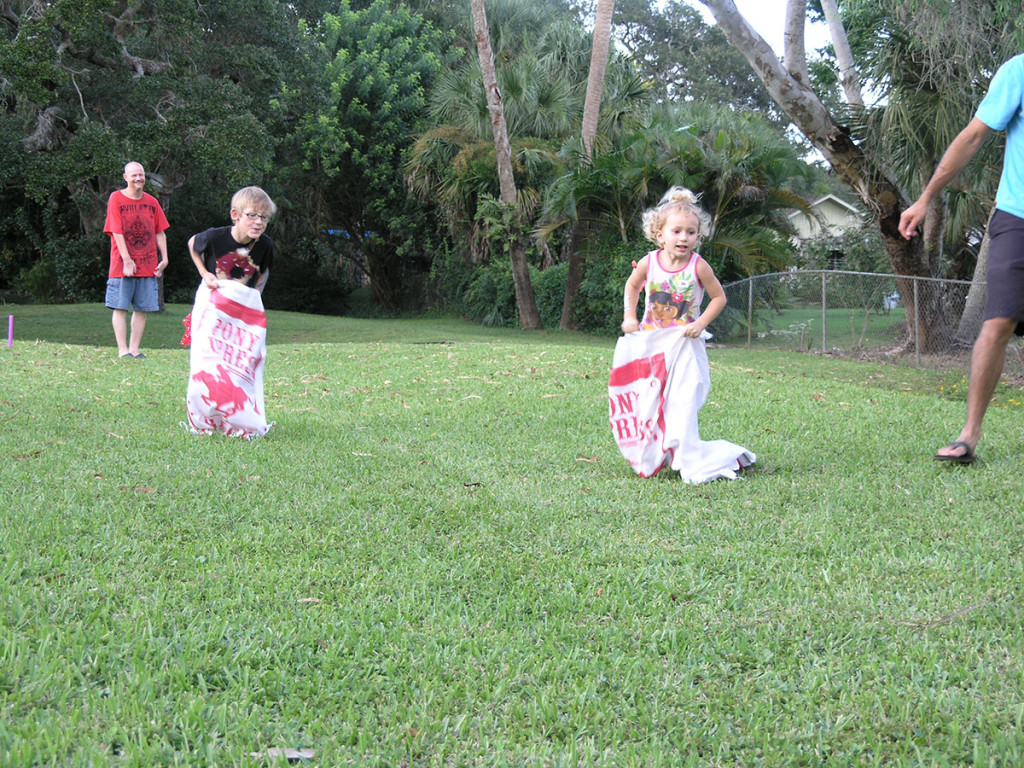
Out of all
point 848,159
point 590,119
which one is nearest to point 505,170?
point 590,119

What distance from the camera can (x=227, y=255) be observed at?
592 cm

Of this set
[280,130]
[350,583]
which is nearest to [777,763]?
[350,583]

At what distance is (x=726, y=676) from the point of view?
95.9 inches

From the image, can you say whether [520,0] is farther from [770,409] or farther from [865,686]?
[865,686]

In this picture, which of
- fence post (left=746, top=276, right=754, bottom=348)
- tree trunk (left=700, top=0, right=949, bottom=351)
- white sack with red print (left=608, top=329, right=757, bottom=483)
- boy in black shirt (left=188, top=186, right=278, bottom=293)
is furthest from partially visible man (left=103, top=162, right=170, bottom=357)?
fence post (left=746, top=276, right=754, bottom=348)

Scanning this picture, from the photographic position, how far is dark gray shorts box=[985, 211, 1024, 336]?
457cm

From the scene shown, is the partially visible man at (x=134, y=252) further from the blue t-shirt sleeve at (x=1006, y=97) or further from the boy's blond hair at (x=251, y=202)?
the blue t-shirt sleeve at (x=1006, y=97)

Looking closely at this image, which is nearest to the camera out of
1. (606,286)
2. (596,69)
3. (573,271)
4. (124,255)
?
(124,255)

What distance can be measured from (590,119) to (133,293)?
419 inches

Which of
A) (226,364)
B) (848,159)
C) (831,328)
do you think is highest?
(848,159)

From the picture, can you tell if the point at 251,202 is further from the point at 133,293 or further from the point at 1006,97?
the point at 133,293

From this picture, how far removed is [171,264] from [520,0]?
494 inches

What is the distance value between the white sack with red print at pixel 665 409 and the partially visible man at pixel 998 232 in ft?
3.92

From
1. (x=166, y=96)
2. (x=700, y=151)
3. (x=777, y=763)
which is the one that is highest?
(x=166, y=96)
